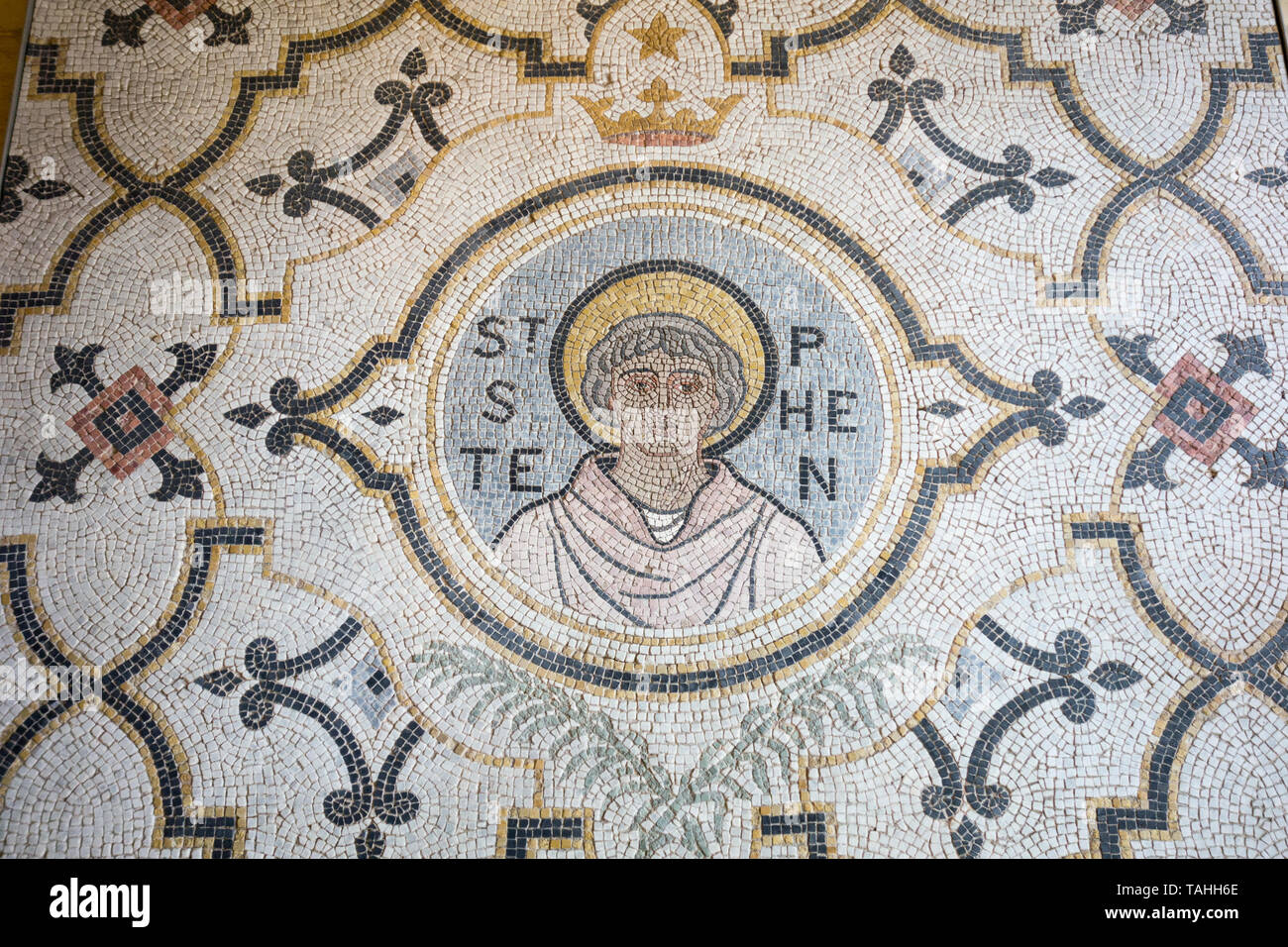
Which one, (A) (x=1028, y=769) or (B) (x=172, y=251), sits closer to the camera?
(A) (x=1028, y=769)

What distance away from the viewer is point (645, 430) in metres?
2.29

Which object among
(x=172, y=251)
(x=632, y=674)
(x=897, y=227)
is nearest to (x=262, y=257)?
(x=172, y=251)

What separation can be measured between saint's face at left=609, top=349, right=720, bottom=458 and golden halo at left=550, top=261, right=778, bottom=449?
0.14ft

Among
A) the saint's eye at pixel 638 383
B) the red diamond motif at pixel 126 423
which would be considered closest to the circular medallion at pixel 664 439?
the saint's eye at pixel 638 383

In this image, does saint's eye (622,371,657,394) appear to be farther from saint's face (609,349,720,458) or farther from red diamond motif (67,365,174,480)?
red diamond motif (67,365,174,480)

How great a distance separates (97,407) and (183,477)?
28 cm

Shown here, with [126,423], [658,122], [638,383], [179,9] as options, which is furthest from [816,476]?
[179,9]

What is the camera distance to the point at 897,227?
2391mm

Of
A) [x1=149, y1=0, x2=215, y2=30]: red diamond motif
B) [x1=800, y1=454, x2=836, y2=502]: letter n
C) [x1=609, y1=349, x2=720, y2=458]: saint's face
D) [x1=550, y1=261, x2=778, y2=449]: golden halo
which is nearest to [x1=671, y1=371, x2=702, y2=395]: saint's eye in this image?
[x1=609, y1=349, x2=720, y2=458]: saint's face

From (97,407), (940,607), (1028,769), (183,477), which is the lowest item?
(1028,769)

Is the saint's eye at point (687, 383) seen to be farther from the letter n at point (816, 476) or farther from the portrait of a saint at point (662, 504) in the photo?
the letter n at point (816, 476)

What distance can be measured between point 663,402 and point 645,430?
0.08 metres

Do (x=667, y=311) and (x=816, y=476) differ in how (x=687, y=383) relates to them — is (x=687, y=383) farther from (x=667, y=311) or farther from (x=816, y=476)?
(x=816, y=476)

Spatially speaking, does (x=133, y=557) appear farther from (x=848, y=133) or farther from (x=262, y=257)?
(x=848, y=133)
